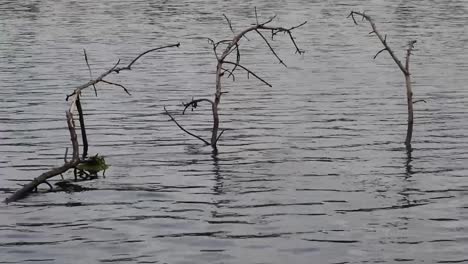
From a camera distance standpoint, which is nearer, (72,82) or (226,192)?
(226,192)

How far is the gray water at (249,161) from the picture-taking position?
1792 centimetres

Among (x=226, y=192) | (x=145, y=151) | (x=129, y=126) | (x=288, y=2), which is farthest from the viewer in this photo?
(x=288, y=2)

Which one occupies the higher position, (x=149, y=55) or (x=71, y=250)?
(x=71, y=250)

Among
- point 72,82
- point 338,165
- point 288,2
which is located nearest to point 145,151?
point 338,165

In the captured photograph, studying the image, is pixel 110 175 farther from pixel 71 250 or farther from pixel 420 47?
pixel 420 47

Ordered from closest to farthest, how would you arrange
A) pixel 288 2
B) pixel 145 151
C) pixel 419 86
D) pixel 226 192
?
pixel 226 192
pixel 145 151
pixel 419 86
pixel 288 2

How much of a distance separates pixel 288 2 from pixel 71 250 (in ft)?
278

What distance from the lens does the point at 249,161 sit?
25.5 m

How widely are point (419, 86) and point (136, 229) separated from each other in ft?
80.0

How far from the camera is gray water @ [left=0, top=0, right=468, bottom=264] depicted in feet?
58.8

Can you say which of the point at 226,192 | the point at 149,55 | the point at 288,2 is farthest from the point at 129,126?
the point at 288,2

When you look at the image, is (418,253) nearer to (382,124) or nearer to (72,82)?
(382,124)

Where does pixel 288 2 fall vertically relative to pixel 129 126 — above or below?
below

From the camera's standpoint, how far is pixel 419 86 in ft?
134
